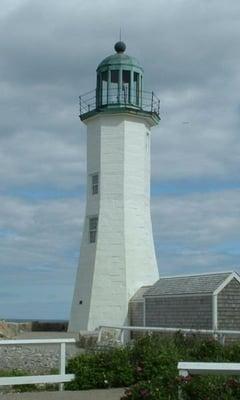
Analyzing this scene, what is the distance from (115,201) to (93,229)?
5.50 feet

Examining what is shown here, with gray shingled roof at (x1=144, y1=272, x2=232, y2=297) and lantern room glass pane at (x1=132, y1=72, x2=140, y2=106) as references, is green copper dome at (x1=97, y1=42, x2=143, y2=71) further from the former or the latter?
gray shingled roof at (x1=144, y1=272, x2=232, y2=297)

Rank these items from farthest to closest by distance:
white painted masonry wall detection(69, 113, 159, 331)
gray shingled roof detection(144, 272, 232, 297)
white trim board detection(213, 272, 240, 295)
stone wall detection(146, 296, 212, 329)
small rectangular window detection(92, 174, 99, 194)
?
small rectangular window detection(92, 174, 99, 194) < white painted masonry wall detection(69, 113, 159, 331) < gray shingled roof detection(144, 272, 232, 297) < stone wall detection(146, 296, 212, 329) < white trim board detection(213, 272, 240, 295)

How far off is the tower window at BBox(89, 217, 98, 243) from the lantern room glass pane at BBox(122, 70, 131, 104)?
5543mm

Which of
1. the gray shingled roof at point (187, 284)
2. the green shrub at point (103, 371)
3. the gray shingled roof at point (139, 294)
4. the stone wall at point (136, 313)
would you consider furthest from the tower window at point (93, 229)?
the green shrub at point (103, 371)

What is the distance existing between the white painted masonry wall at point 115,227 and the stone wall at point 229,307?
6291mm

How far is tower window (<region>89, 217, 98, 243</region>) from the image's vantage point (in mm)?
32844

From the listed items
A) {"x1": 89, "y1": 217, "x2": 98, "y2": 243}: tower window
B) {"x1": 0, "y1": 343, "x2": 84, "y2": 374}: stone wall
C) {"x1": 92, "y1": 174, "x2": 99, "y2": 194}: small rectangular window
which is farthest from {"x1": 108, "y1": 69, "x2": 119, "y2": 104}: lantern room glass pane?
{"x1": 0, "y1": 343, "x2": 84, "y2": 374}: stone wall

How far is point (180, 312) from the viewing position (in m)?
27.7

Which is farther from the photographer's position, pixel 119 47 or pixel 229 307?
pixel 119 47

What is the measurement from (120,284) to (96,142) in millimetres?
6593

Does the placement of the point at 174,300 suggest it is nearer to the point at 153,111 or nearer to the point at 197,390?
the point at 153,111

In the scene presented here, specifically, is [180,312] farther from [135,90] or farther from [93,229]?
[135,90]

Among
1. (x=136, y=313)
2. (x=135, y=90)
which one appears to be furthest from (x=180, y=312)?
(x=135, y=90)

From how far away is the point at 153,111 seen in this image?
33.9 metres
